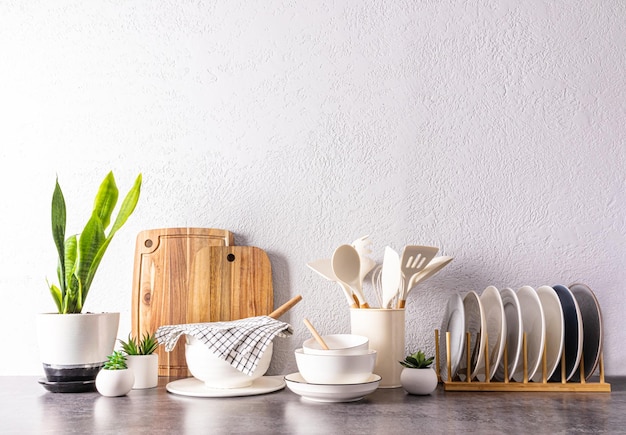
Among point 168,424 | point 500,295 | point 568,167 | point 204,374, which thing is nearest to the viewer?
point 168,424

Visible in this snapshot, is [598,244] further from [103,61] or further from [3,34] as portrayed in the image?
[3,34]

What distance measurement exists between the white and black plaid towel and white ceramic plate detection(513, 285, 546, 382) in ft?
1.61

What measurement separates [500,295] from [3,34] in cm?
129

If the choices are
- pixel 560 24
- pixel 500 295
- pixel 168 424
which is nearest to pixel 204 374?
pixel 168 424

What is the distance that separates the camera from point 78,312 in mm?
1205

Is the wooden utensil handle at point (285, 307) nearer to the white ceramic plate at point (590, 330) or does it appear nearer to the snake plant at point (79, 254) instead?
the snake plant at point (79, 254)

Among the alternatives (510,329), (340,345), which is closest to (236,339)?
(340,345)

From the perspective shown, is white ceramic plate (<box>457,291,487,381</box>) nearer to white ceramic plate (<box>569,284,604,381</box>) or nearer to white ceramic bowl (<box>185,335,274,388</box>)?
white ceramic plate (<box>569,284,604,381</box>)

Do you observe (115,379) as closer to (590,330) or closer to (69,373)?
(69,373)

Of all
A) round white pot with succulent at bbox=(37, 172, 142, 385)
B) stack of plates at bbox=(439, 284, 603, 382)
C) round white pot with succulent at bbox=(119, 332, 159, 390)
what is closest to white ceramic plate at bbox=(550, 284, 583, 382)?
stack of plates at bbox=(439, 284, 603, 382)

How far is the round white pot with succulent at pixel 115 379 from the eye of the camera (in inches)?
43.1

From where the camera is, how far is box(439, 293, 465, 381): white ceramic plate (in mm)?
1186

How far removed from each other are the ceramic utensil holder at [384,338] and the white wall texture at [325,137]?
5.4 inches

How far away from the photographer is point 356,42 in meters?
1.38
